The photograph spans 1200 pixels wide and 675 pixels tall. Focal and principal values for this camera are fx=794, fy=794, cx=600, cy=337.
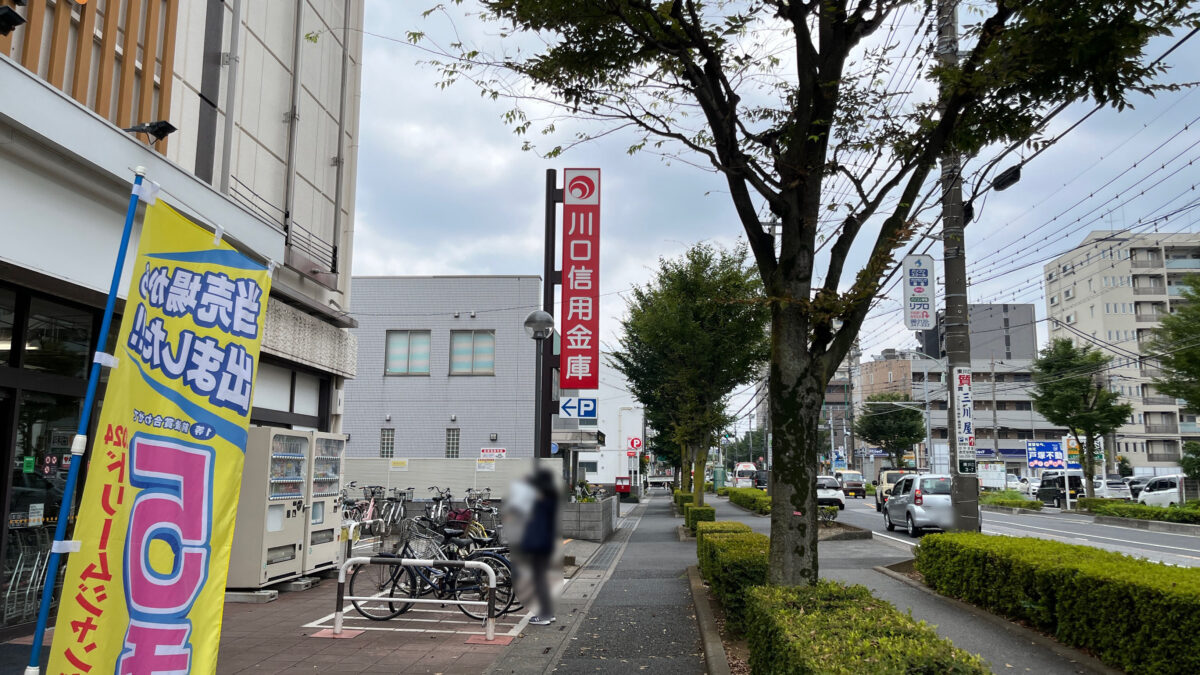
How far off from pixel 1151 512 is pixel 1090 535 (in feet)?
19.6

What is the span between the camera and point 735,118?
7840 millimetres

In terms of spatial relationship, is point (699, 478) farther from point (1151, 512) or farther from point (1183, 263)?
point (1183, 263)

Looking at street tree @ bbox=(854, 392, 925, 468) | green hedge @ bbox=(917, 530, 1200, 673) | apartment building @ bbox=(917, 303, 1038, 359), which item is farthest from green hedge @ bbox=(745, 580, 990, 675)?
apartment building @ bbox=(917, 303, 1038, 359)

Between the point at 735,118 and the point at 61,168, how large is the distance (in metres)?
6.41

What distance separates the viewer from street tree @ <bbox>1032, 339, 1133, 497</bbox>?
36.8m

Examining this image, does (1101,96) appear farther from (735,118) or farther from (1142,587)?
(1142,587)

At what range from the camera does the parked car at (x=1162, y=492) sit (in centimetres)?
3512

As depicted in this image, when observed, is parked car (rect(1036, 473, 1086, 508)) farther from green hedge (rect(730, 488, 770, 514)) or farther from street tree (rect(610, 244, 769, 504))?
street tree (rect(610, 244, 769, 504))

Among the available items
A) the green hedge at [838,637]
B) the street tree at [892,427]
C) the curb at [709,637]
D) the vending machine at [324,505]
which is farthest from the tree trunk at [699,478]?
the street tree at [892,427]

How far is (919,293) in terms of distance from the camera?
12695mm

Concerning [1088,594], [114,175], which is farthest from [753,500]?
[114,175]

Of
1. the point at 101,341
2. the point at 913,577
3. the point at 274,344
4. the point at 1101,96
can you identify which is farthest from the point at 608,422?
the point at 913,577

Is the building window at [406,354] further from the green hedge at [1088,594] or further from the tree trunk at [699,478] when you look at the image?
the green hedge at [1088,594]

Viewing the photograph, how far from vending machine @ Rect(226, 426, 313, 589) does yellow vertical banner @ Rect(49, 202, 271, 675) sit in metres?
6.10
